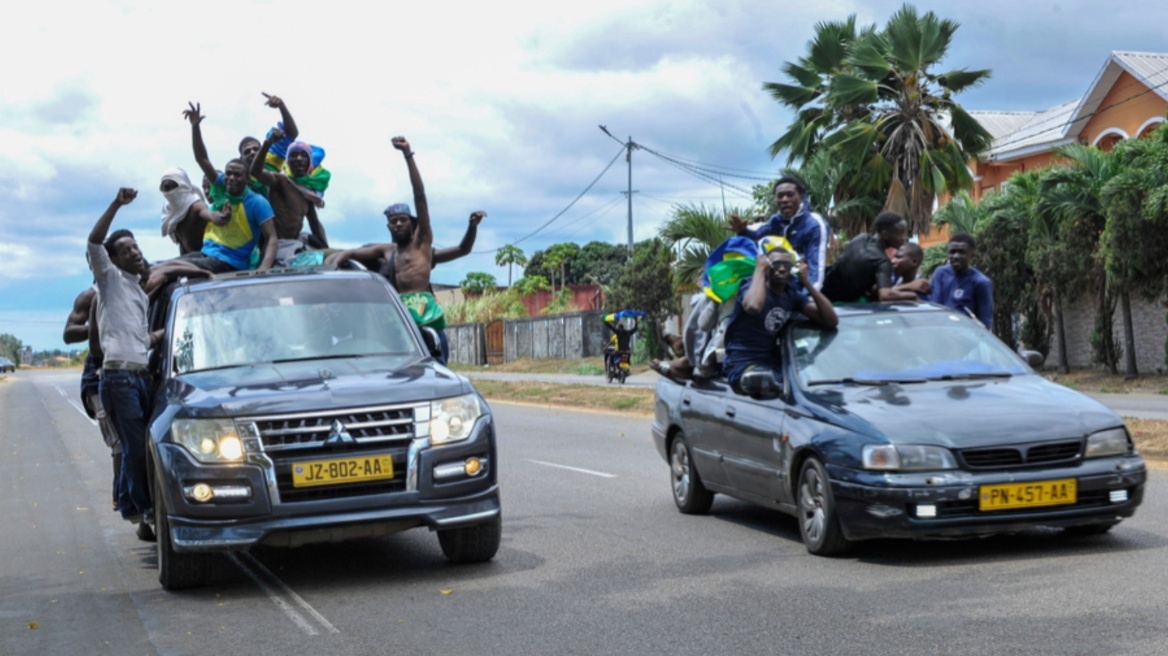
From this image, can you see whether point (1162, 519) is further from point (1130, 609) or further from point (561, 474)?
point (561, 474)

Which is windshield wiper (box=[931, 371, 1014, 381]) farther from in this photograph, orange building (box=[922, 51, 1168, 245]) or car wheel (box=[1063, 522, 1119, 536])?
orange building (box=[922, 51, 1168, 245])

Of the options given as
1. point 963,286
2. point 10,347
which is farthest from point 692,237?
point 10,347

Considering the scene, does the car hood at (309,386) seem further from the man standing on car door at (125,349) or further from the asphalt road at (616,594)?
the asphalt road at (616,594)

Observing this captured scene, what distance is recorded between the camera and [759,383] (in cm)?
864

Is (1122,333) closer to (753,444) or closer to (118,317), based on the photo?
(753,444)

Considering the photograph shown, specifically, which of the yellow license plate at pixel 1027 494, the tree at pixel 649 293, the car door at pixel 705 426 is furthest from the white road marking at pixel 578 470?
the tree at pixel 649 293

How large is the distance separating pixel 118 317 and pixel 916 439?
Result: 4896 mm

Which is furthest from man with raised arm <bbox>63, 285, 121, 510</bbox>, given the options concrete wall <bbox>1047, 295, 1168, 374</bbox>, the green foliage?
the green foliage

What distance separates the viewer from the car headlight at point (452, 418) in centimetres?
767

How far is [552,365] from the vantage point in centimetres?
5353

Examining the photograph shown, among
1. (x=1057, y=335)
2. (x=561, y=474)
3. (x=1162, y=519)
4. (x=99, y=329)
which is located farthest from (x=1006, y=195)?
(x=99, y=329)

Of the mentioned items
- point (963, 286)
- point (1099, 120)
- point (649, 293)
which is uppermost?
point (1099, 120)

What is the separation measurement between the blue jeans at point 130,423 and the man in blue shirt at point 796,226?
169 inches

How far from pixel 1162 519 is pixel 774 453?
8.93 feet
